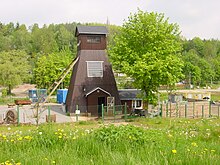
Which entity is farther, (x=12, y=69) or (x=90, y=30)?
(x=12, y=69)

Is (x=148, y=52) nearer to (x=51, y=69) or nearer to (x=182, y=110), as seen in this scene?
(x=182, y=110)

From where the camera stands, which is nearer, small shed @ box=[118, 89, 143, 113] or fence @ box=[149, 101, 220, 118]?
fence @ box=[149, 101, 220, 118]

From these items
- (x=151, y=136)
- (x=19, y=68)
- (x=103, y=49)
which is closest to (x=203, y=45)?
(x=19, y=68)

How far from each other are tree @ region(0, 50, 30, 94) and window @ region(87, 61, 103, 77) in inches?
1082

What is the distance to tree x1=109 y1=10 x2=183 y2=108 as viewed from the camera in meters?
22.2

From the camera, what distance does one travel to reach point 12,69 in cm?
5053

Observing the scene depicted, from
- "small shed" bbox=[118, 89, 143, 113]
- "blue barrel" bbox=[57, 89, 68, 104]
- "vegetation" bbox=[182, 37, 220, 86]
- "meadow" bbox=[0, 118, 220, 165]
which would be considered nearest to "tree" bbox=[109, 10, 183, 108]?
"small shed" bbox=[118, 89, 143, 113]

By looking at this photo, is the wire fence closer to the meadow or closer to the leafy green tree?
the meadow

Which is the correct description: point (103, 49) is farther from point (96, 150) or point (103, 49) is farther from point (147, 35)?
point (96, 150)

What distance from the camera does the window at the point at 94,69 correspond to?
91.6 feet

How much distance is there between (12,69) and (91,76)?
91.0ft

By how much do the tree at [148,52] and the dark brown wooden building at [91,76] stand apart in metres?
4.08

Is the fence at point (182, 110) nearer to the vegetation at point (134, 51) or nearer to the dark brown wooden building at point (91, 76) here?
the vegetation at point (134, 51)

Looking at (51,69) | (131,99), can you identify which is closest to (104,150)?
(131,99)
